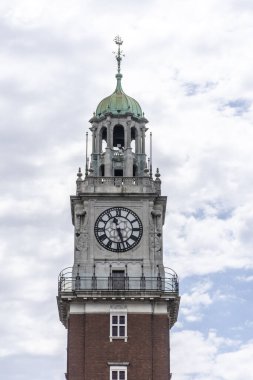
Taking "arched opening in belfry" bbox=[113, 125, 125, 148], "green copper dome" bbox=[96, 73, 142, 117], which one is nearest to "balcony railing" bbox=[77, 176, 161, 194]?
"arched opening in belfry" bbox=[113, 125, 125, 148]

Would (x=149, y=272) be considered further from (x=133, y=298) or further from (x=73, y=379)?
(x=73, y=379)

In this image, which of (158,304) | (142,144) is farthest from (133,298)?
(142,144)

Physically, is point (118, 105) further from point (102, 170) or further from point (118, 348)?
point (118, 348)

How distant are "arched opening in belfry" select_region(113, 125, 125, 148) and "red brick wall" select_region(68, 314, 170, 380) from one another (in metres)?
14.6

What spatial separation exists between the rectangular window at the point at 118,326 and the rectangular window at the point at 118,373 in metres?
2.06

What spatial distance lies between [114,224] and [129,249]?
2139 millimetres

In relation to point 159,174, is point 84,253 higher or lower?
lower

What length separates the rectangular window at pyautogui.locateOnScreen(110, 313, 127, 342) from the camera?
269 feet

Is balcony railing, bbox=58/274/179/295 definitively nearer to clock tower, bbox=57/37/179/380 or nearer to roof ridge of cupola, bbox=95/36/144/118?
clock tower, bbox=57/37/179/380

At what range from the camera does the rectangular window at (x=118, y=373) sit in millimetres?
80812

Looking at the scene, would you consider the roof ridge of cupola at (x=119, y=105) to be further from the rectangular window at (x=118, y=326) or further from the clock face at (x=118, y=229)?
the rectangular window at (x=118, y=326)

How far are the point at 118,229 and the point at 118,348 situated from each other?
29.0 ft

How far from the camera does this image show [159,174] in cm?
8812

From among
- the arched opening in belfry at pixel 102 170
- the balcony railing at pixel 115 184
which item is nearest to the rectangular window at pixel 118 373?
the balcony railing at pixel 115 184
